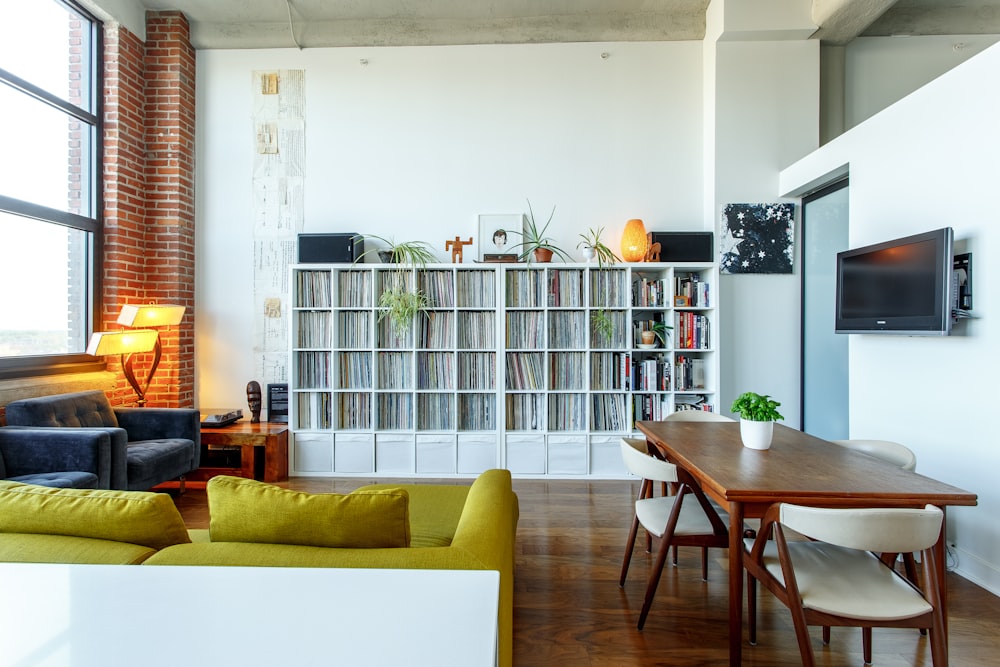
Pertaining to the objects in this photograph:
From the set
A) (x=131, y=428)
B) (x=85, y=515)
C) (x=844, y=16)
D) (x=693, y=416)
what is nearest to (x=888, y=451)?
(x=693, y=416)

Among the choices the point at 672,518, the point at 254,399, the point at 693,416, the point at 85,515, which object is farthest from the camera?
the point at 254,399

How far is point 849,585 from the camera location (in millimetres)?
1673

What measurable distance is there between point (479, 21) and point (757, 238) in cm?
324

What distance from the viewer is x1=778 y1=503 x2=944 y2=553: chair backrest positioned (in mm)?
1486

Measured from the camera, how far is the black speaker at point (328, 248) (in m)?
4.39

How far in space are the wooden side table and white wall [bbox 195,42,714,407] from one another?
0.65 metres

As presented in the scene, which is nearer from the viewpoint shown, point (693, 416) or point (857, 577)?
point (857, 577)

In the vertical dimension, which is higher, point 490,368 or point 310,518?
point 490,368

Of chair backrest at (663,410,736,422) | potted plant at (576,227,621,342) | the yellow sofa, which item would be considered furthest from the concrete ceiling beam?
the yellow sofa

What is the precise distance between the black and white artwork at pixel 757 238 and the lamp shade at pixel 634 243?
71 centimetres

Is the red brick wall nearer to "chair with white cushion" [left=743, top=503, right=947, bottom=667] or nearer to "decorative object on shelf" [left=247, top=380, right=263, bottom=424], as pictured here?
"decorative object on shelf" [left=247, top=380, right=263, bottom=424]

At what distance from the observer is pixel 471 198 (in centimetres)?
463

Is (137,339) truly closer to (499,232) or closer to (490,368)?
(490,368)

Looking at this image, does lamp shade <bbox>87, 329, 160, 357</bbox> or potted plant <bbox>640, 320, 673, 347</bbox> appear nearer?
lamp shade <bbox>87, 329, 160, 357</bbox>
